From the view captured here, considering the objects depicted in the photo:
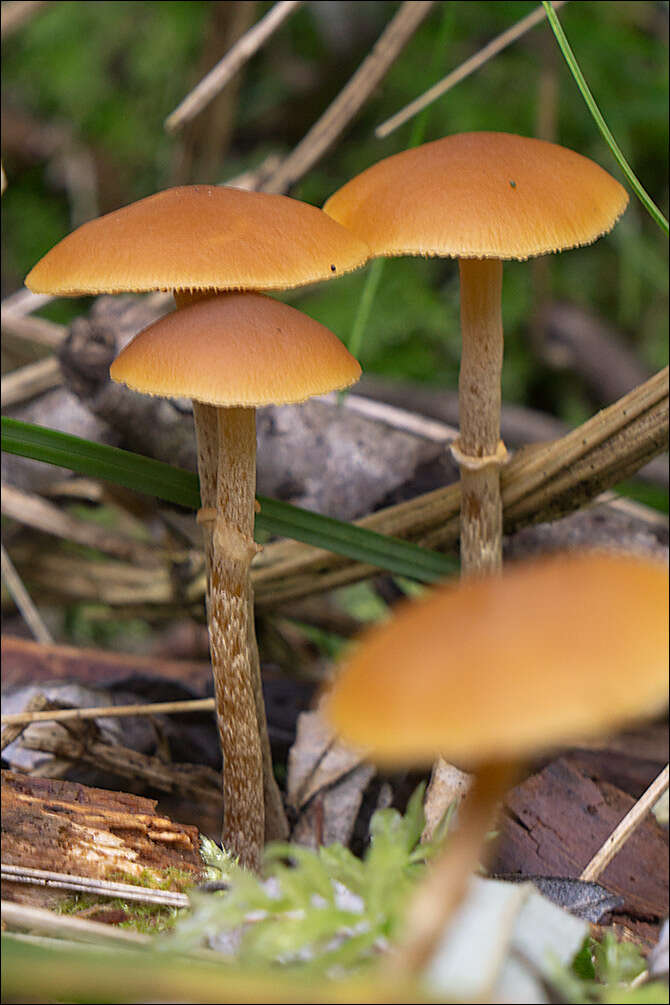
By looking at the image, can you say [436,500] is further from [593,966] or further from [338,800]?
[593,966]

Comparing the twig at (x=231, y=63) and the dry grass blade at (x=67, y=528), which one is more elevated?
the twig at (x=231, y=63)

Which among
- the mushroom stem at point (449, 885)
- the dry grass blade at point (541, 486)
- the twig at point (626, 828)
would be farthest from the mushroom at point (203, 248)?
the twig at point (626, 828)

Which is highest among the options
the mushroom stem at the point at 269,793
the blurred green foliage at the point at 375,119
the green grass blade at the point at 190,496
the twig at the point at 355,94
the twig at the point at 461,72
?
the blurred green foliage at the point at 375,119

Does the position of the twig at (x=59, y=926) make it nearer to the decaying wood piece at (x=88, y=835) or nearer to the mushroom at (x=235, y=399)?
the decaying wood piece at (x=88, y=835)

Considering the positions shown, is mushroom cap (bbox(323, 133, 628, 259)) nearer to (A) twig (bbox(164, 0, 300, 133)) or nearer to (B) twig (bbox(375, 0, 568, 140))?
(B) twig (bbox(375, 0, 568, 140))

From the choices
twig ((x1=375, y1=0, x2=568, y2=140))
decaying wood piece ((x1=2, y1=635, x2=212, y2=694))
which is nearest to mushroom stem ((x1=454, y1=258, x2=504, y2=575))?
twig ((x1=375, y1=0, x2=568, y2=140))

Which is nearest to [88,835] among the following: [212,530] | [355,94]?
[212,530]
